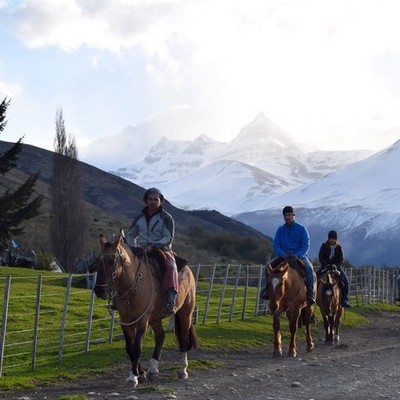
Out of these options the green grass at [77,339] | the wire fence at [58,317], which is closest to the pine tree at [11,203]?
the wire fence at [58,317]

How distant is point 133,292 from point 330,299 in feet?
26.0

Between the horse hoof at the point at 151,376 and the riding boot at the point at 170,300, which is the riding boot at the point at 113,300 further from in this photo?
the horse hoof at the point at 151,376

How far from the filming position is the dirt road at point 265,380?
9516 mm

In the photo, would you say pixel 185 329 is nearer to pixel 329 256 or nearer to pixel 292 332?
pixel 292 332

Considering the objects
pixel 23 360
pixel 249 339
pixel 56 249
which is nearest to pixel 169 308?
pixel 23 360

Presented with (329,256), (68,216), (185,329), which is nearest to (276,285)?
(185,329)

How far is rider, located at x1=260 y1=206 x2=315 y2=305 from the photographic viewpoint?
14531mm

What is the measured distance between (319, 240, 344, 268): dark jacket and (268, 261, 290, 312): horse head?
410 centimetres

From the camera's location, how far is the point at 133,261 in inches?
401

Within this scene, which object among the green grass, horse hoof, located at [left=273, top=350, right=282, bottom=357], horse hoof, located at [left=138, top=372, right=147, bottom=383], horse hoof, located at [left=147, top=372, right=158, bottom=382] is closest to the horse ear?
horse hoof, located at [left=273, top=350, right=282, bottom=357]

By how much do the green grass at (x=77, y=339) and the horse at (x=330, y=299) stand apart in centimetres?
131

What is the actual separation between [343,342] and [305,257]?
4.20m

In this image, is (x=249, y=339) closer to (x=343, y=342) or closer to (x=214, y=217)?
(x=343, y=342)

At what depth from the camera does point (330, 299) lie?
55.4 feet
